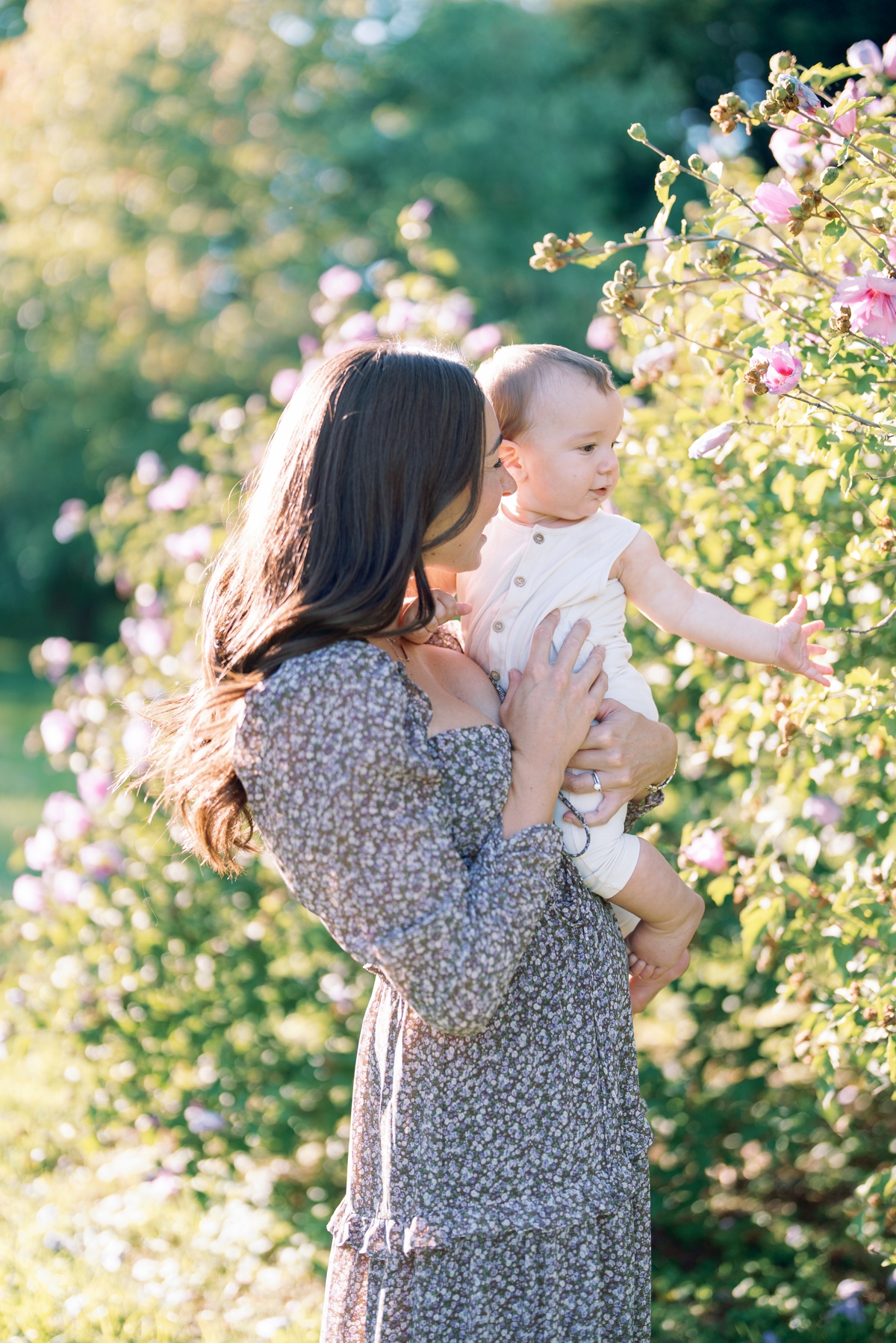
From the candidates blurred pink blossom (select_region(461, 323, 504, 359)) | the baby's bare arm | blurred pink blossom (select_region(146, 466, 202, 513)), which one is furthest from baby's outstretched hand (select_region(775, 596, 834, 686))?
blurred pink blossom (select_region(146, 466, 202, 513))

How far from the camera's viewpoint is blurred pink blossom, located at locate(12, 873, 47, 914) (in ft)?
10.7

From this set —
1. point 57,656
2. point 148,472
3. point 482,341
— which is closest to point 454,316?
point 482,341

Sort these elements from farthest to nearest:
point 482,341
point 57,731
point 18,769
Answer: point 18,769
point 57,731
point 482,341

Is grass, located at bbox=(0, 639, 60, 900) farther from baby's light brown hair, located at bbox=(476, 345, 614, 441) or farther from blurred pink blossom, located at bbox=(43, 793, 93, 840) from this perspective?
baby's light brown hair, located at bbox=(476, 345, 614, 441)

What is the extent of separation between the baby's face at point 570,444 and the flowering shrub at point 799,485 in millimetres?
127

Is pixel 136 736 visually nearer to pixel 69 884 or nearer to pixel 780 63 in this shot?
pixel 69 884

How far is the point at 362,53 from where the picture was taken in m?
13.6

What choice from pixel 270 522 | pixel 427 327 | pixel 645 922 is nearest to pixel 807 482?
pixel 645 922

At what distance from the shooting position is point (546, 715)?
1545 mm

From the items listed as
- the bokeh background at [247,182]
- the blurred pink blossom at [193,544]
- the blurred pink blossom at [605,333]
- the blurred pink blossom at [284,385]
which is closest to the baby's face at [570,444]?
the blurred pink blossom at [605,333]

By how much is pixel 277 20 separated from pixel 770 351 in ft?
45.3

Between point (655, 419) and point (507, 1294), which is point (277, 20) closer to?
point (655, 419)

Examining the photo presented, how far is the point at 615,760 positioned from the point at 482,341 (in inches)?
71.4

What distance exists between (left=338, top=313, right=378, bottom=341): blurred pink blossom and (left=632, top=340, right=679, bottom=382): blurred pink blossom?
1032mm
